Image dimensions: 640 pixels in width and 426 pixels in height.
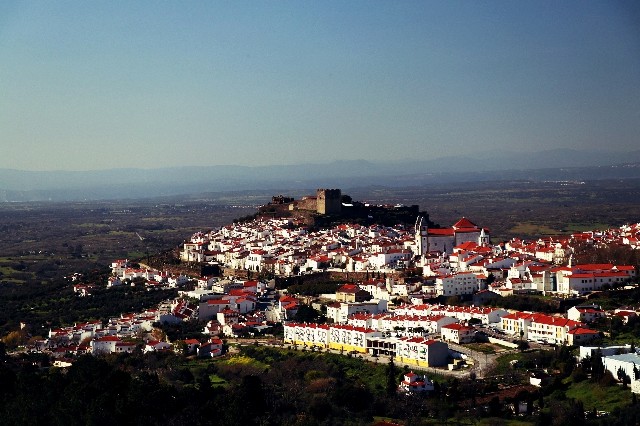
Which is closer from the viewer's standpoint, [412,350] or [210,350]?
[412,350]

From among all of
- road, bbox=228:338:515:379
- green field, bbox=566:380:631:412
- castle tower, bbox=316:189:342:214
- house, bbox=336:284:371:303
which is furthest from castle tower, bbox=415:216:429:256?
green field, bbox=566:380:631:412

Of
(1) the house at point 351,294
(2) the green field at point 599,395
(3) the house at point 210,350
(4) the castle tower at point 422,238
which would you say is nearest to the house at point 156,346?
(3) the house at point 210,350

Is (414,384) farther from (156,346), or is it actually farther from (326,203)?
(326,203)

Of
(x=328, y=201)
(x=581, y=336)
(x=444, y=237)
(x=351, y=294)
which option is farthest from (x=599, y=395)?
(x=328, y=201)

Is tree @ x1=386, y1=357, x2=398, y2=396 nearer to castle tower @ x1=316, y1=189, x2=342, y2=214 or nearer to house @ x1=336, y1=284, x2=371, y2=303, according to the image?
house @ x1=336, y1=284, x2=371, y2=303

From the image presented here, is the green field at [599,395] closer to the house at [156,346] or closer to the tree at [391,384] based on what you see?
the tree at [391,384]
